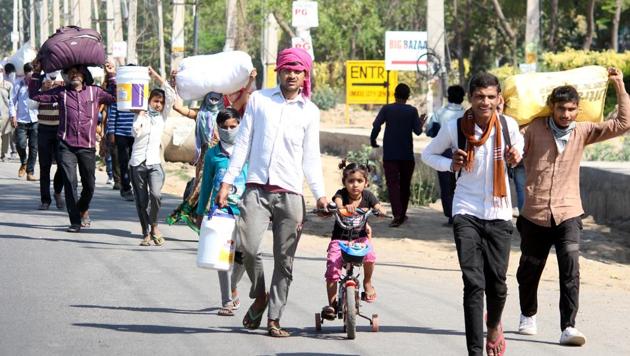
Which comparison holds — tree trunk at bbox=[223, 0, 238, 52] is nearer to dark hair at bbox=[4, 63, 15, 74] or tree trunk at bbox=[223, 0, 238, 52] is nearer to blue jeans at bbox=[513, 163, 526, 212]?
dark hair at bbox=[4, 63, 15, 74]

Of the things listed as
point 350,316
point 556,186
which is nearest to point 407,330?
point 350,316

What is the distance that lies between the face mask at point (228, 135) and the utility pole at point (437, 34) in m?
16.1

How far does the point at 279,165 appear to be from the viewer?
8977 millimetres

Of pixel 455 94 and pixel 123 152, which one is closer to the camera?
pixel 455 94

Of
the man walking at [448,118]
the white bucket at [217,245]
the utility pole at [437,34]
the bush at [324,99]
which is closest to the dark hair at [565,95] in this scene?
the white bucket at [217,245]

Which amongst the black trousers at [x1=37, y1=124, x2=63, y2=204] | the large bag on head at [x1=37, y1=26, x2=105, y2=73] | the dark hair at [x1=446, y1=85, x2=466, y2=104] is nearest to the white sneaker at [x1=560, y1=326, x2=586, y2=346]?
the dark hair at [x1=446, y1=85, x2=466, y2=104]

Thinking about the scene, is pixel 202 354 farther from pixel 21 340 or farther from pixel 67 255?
pixel 67 255

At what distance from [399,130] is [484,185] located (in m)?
9.41

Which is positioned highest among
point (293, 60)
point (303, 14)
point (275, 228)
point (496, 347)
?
point (303, 14)

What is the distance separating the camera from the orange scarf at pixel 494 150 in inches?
320

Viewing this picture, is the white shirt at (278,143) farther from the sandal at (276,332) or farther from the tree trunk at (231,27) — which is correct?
the tree trunk at (231,27)

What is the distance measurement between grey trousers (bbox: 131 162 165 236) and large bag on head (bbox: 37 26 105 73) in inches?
63.5

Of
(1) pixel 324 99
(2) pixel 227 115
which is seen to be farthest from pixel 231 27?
(1) pixel 324 99

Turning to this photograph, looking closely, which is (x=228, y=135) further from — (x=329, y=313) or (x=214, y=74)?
(x=329, y=313)
